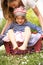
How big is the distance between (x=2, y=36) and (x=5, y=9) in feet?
Answer: 1.29

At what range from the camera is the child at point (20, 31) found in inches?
150

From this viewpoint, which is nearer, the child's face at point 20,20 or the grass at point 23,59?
the grass at point 23,59

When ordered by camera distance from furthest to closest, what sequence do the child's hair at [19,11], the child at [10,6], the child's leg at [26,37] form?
the child at [10,6], the child's hair at [19,11], the child's leg at [26,37]

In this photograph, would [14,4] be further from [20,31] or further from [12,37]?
[12,37]

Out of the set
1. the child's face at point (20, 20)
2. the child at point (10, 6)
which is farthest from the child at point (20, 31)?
the child at point (10, 6)

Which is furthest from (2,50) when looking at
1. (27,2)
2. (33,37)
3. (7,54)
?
(27,2)

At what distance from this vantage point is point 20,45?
3785 mm

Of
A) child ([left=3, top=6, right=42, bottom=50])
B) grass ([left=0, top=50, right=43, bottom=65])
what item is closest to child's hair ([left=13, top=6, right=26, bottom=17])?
child ([left=3, top=6, right=42, bottom=50])

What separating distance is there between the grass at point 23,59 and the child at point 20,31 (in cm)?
13

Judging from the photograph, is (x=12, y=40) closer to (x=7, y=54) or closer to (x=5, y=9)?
(x=7, y=54)

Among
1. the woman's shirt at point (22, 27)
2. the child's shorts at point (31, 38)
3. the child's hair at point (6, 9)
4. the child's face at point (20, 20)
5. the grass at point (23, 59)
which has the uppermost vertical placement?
the child's hair at point (6, 9)

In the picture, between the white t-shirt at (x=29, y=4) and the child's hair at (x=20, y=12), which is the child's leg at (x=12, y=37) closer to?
the child's hair at (x=20, y=12)

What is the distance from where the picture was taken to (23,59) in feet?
11.6

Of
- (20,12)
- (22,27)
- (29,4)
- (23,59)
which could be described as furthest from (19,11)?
(23,59)
